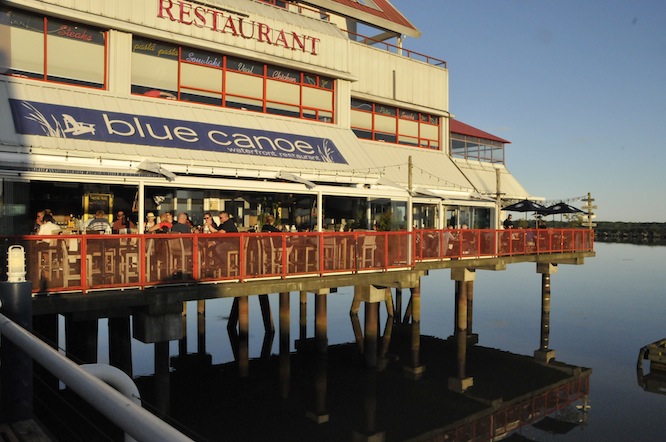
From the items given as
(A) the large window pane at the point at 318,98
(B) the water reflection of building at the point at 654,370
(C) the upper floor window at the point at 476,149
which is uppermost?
(A) the large window pane at the point at 318,98

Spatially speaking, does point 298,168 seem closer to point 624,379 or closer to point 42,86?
point 42,86

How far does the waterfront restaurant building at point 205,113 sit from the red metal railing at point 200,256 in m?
1.40

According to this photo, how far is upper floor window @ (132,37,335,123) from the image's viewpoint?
1817 cm

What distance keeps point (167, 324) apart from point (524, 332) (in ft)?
77.7

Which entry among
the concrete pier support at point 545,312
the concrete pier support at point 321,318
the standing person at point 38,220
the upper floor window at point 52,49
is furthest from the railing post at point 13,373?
the concrete pier support at point 545,312

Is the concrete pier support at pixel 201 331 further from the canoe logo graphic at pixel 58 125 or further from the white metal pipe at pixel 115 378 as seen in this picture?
the white metal pipe at pixel 115 378

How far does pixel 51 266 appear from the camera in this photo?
10.5m

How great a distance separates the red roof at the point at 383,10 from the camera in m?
25.8

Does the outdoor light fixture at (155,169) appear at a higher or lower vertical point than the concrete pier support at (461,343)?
higher

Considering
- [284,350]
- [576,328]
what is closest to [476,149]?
[576,328]

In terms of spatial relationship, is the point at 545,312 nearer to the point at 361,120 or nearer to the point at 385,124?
the point at 385,124

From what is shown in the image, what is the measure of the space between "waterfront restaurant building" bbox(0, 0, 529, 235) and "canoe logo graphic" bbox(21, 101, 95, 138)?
4cm

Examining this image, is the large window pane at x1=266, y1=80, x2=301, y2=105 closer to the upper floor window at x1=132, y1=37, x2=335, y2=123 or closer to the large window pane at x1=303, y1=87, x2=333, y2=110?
the upper floor window at x1=132, y1=37, x2=335, y2=123

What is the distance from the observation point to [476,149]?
3291 centimetres
